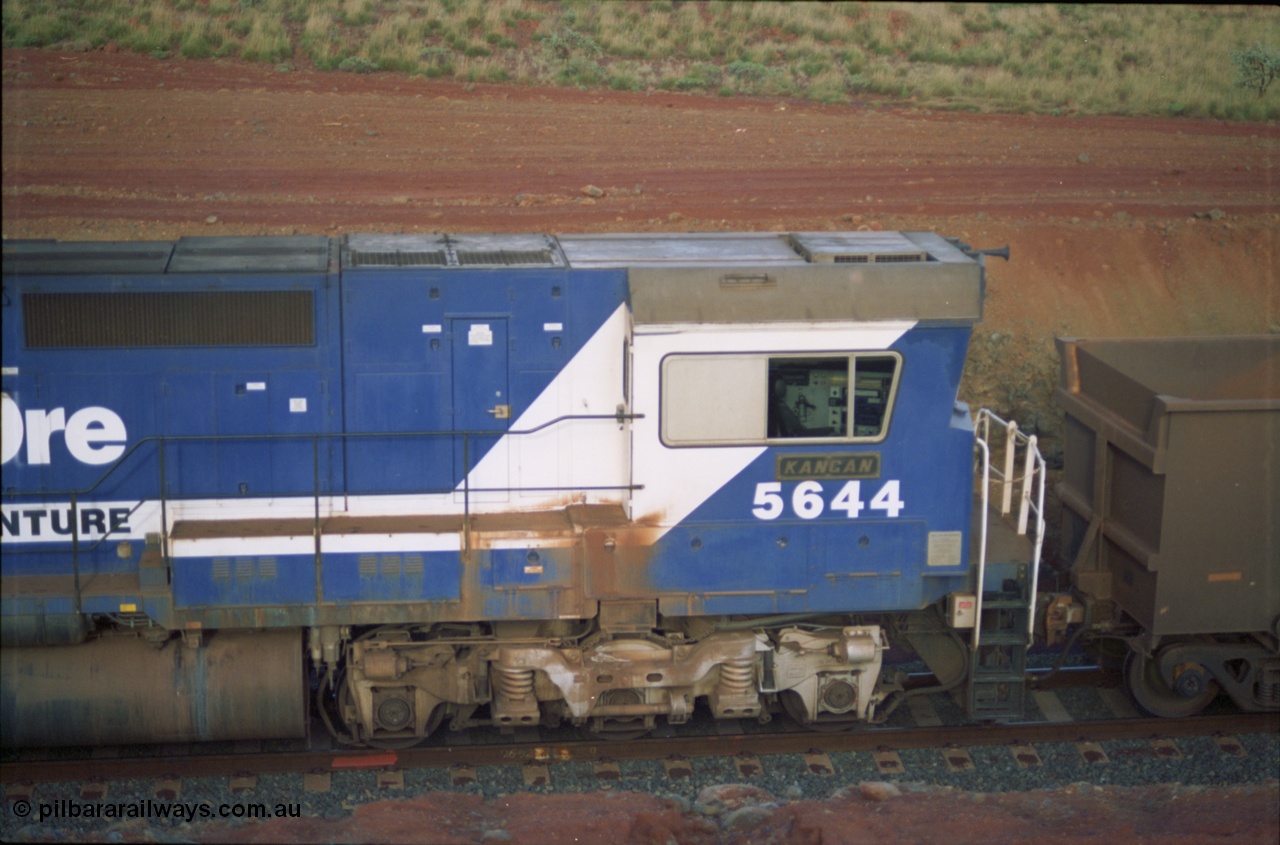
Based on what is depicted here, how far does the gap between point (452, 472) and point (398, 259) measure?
63.5 inches

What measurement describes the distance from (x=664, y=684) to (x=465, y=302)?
3225mm

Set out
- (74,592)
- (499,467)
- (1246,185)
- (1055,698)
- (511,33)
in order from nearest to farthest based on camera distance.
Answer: (74,592)
(499,467)
(1055,698)
(1246,185)
(511,33)

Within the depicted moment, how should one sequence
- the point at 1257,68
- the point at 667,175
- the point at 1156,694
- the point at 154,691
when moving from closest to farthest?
the point at 154,691 < the point at 1156,694 < the point at 667,175 < the point at 1257,68

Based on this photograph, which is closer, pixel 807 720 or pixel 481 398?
pixel 481 398

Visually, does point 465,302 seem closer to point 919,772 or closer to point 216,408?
point 216,408

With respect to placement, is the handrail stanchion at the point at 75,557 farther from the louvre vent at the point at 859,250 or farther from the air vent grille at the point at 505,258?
the louvre vent at the point at 859,250

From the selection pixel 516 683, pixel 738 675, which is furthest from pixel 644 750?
pixel 516 683

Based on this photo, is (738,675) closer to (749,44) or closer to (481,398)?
(481,398)

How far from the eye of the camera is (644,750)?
34.3 ft

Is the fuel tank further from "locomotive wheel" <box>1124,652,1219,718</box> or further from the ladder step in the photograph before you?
"locomotive wheel" <box>1124,652,1219,718</box>

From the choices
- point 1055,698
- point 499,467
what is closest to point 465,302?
point 499,467

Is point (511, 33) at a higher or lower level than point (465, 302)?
higher

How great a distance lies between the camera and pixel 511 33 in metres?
27.4

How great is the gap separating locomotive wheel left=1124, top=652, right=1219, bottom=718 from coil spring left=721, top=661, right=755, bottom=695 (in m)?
3.42
